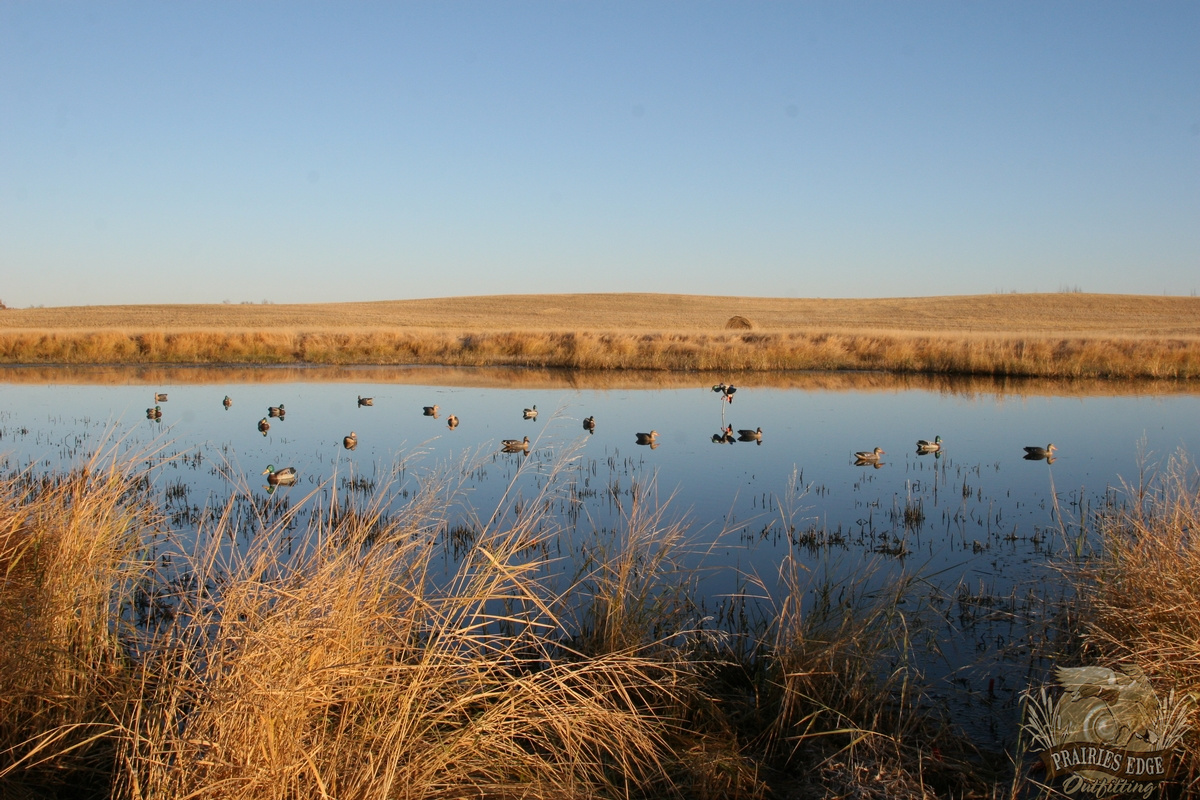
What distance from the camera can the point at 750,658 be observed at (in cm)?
511

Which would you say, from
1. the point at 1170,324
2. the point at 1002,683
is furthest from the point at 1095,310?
the point at 1002,683

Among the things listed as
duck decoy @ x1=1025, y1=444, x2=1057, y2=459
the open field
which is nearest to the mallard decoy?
duck decoy @ x1=1025, y1=444, x2=1057, y2=459

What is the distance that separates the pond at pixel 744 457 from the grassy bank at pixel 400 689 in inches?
15.9

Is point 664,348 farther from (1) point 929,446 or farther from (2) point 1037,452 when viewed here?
(2) point 1037,452

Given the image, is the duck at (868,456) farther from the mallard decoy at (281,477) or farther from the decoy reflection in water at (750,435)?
the mallard decoy at (281,477)

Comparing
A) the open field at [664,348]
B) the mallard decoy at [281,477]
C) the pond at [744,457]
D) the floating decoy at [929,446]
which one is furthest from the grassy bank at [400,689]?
the open field at [664,348]

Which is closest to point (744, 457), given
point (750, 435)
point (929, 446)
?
point (750, 435)

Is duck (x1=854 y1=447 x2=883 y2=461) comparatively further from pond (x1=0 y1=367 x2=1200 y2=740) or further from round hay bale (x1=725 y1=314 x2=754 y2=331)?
round hay bale (x1=725 y1=314 x2=754 y2=331)

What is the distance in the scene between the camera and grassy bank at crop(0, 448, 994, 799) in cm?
262

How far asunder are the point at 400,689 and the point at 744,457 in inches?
399

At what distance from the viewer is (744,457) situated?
12.7 meters

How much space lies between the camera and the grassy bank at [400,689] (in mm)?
2621

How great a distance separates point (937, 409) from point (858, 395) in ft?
8.59

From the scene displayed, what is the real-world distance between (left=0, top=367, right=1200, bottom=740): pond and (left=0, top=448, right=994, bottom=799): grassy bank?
0.40 metres
